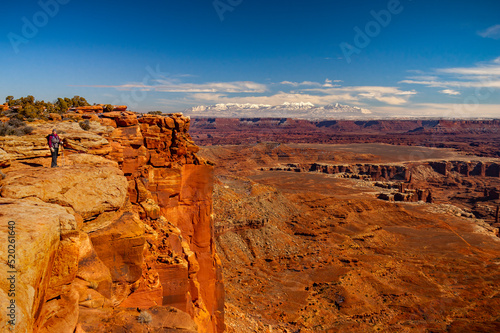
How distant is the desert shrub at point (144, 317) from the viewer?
738 centimetres

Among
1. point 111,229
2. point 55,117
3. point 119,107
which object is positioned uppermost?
point 119,107

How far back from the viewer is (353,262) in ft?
118

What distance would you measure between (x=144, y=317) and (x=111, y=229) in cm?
244

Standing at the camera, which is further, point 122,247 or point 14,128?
point 14,128

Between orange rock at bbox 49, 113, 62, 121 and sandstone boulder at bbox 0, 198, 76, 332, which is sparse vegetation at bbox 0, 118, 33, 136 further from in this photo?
sandstone boulder at bbox 0, 198, 76, 332

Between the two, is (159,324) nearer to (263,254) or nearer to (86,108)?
(86,108)

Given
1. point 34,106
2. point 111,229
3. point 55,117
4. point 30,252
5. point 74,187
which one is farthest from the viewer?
point 34,106

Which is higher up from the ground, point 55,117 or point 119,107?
point 119,107

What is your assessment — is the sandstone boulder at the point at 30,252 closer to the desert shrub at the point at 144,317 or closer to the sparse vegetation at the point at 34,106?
the desert shrub at the point at 144,317

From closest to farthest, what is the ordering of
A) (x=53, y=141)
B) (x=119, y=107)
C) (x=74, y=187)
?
(x=74, y=187)
(x=53, y=141)
(x=119, y=107)

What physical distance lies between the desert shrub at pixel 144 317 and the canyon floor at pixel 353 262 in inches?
459

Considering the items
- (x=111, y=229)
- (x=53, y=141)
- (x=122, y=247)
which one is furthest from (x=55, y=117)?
(x=122, y=247)

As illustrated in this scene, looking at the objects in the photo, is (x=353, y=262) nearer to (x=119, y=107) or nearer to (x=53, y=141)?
(x=119, y=107)

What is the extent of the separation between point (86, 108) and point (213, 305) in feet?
38.5
